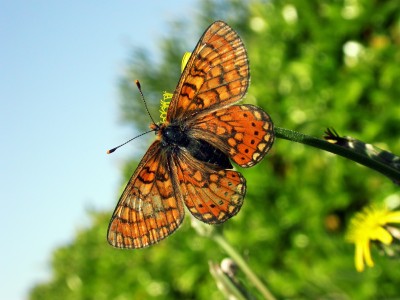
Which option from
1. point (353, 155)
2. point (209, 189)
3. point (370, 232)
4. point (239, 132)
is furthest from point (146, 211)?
point (370, 232)

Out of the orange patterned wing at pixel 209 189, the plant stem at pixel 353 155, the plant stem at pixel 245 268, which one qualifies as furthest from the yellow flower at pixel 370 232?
the plant stem at pixel 353 155

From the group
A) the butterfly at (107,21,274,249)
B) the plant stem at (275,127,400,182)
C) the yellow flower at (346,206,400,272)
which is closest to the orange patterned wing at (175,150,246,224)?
the butterfly at (107,21,274,249)

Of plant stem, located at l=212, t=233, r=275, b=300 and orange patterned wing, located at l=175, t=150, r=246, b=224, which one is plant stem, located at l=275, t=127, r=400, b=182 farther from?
plant stem, located at l=212, t=233, r=275, b=300

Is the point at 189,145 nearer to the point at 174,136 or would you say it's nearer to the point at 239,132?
the point at 174,136

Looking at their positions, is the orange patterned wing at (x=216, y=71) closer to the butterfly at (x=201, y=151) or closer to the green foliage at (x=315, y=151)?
the butterfly at (x=201, y=151)

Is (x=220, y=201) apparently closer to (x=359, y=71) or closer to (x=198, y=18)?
(x=359, y=71)

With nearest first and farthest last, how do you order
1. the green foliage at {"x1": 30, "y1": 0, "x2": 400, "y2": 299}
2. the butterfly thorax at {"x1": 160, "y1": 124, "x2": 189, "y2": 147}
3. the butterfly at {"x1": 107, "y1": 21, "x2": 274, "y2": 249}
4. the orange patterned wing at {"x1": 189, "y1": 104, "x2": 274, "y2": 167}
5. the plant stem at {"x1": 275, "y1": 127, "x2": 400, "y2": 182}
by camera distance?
the plant stem at {"x1": 275, "y1": 127, "x2": 400, "y2": 182}, the orange patterned wing at {"x1": 189, "y1": 104, "x2": 274, "y2": 167}, the butterfly at {"x1": 107, "y1": 21, "x2": 274, "y2": 249}, the butterfly thorax at {"x1": 160, "y1": 124, "x2": 189, "y2": 147}, the green foliage at {"x1": 30, "y1": 0, "x2": 400, "y2": 299}
